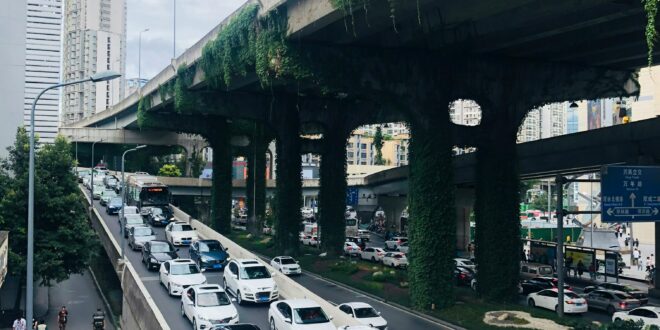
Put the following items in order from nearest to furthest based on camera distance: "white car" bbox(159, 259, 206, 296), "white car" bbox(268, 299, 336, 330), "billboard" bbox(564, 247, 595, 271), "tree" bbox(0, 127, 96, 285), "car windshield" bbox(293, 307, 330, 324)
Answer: "white car" bbox(268, 299, 336, 330)
"car windshield" bbox(293, 307, 330, 324)
"white car" bbox(159, 259, 206, 296)
"tree" bbox(0, 127, 96, 285)
"billboard" bbox(564, 247, 595, 271)

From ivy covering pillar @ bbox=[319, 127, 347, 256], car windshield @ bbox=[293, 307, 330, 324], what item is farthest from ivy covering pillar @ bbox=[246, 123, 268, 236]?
car windshield @ bbox=[293, 307, 330, 324]

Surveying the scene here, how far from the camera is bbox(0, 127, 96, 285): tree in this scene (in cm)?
3709

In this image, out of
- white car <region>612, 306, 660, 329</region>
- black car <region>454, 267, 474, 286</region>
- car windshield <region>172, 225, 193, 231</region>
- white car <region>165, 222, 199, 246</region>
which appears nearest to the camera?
white car <region>612, 306, 660, 329</region>

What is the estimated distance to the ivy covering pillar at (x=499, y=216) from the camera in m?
34.7

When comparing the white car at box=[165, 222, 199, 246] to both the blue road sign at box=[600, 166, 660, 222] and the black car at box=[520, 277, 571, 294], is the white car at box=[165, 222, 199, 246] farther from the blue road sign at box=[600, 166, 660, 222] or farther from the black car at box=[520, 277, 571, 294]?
the blue road sign at box=[600, 166, 660, 222]

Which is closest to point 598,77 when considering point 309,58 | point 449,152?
point 449,152

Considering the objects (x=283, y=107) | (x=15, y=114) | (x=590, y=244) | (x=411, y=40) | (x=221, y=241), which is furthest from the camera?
(x=590, y=244)

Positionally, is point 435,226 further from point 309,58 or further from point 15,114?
point 15,114

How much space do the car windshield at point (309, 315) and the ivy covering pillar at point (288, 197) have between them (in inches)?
1058

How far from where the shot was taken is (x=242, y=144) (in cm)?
9344

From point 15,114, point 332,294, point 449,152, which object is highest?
point 15,114

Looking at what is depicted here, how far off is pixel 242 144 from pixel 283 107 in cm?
4121

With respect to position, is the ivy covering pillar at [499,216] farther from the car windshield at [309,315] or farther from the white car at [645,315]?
the car windshield at [309,315]

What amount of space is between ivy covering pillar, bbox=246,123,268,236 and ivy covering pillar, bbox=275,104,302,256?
16.0 m
